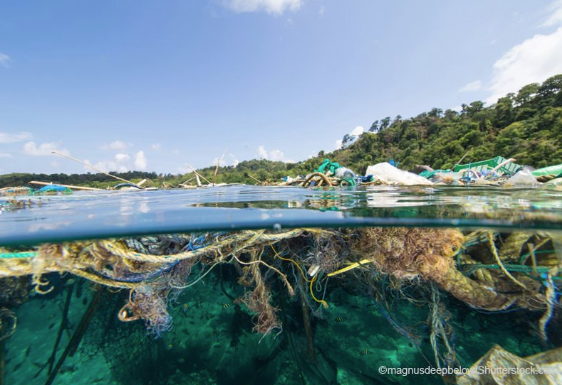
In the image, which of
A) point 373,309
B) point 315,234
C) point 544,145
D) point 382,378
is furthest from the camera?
point 544,145

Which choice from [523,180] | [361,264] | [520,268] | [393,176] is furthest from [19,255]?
[523,180]

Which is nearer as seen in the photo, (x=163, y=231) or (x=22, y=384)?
(x=163, y=231)

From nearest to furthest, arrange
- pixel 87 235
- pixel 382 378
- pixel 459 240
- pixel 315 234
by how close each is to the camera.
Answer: pixel 87 235
pixel 459 240
pixel 315 234
pixel 382 378

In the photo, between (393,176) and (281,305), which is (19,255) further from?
(393,176)

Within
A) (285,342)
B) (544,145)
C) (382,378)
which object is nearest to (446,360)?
(382,378)

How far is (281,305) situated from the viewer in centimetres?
352

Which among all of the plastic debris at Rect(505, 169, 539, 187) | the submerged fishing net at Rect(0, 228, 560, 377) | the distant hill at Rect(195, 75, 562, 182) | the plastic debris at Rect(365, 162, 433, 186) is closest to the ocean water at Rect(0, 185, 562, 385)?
the submerged fishing net at Rect(0, 228, 560, 377)

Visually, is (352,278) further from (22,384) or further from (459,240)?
(22,384)

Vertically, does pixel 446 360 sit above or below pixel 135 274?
below

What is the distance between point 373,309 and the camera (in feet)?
12.1

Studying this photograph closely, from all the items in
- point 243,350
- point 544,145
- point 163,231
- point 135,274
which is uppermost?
point 544,145

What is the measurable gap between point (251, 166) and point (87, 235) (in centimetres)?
5966

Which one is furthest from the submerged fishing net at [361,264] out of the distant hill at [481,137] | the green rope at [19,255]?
the distant hill at [481,137]

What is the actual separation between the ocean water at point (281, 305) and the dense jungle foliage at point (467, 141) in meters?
4.99
